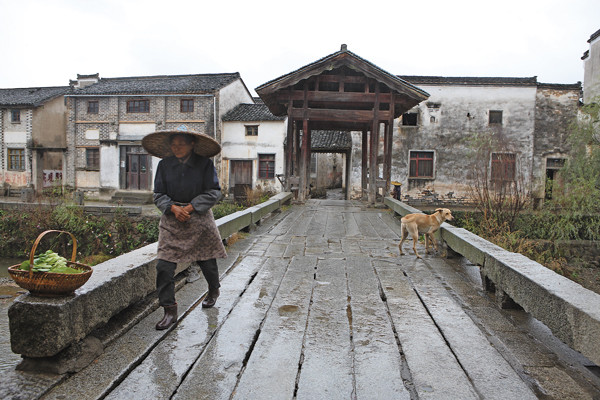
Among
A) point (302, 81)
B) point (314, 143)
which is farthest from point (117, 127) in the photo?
point (302, 81)

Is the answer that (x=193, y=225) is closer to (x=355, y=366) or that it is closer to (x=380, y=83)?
(x=355, y=366)

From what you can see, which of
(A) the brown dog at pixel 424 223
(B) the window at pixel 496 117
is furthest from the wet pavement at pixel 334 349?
(B) the window at pixel 496 117

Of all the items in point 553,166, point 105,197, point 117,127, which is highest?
point 117,127

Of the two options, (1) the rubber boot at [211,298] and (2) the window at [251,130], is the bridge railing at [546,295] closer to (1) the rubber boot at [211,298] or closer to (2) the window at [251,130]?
(1) the rubber boot at [211,298]

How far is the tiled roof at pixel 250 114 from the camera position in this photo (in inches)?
882

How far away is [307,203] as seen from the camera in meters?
12.5

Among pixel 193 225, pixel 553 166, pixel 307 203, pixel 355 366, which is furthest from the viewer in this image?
pixel 553 166

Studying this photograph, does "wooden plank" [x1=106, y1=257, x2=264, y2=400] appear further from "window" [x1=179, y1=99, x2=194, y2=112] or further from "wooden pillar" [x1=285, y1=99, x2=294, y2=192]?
"window" [x1=179, y1=99, x2=194, y2=112]

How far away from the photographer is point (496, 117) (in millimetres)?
21578

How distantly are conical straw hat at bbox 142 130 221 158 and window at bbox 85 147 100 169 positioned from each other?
75.2 ft

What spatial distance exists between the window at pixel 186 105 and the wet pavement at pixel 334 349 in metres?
19.8

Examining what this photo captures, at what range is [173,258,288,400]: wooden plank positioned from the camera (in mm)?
2127

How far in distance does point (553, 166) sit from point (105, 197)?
23879mm

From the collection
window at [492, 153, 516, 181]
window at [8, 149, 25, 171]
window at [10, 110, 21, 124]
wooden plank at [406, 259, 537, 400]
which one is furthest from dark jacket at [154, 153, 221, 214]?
window at [10, 110, 21, 124]
